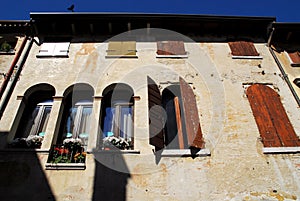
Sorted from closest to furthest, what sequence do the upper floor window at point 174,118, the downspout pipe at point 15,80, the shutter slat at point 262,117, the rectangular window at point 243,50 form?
the upper floor window at point 174,118
the shutter slat at point 262,117
the downspout pipe at point 15,80
the rectangular window at point 243,50

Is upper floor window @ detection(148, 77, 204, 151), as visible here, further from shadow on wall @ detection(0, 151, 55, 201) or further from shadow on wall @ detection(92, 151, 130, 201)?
shadow on wall @ detection(0, 151, 55, 201)

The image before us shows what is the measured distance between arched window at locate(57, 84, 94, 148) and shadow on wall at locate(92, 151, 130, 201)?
866 mm

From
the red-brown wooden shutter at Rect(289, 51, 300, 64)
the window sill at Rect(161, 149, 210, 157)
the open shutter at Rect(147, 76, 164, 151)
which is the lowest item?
the window sill at Rect(161, 149, 210, 157)

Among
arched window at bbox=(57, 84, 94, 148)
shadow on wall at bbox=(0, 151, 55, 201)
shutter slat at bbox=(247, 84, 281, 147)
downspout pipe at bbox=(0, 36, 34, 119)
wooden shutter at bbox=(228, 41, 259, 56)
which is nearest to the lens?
shadow on wall at bbox=(0, 151, 55, 201)

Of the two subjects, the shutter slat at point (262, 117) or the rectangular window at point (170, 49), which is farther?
the rectangular window at point (170, 49)

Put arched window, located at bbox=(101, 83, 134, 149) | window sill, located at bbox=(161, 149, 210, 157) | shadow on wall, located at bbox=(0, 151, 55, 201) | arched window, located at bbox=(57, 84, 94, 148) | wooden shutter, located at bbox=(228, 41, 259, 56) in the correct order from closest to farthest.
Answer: shadow on wall, located at bbox=(0, 151, 55, 201) < window sill, located at bbox=(161, 149, 210, 157) < arched window, located at bbox=(101, 83, 134, 149) < arched window, located at bbox=(57, 84, 94, 148) < wooden shutter, located at bbox=(228, 41, 259, 56)

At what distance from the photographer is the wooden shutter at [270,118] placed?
6.15m

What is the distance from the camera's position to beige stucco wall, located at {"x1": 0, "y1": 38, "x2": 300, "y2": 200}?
518 cm

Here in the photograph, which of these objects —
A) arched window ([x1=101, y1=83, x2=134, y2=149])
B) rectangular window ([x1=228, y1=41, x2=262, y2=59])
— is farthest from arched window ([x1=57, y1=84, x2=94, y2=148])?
rectangular window ([x1=228, y1=41, x2=262, y2=59])

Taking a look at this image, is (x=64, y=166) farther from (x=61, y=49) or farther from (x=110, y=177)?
(x=61, y=49)

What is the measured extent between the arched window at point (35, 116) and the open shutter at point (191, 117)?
3.99 meters

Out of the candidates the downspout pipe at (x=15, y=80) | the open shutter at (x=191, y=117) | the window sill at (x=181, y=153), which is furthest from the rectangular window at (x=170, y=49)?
the downspout pipe at (x=15, y=80)

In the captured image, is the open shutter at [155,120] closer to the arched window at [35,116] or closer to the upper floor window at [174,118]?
the upper floor window at [174,118]

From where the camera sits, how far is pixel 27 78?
7387mm
